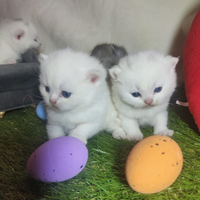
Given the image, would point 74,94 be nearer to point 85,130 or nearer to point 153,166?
point 85,130

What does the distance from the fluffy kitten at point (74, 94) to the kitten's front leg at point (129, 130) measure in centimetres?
5

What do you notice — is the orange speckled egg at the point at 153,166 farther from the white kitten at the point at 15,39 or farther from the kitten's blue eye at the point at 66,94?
the white kitten at the point at 15,39

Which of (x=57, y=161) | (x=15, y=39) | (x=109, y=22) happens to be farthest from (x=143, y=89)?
(x=15, y=39)

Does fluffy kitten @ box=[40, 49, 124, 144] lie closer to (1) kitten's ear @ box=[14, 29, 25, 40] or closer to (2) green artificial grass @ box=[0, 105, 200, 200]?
(2) green artificial grass @ box=[0, 105, 200, 200]

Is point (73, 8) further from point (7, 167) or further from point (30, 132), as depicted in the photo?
point (7, 167)

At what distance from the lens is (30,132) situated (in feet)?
6.15

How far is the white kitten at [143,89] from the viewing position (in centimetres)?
146

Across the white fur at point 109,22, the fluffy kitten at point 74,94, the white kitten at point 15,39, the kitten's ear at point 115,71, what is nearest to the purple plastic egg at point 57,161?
the fluffy kitten at point 74,94

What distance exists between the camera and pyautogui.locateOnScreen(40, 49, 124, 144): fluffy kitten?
1.43 m

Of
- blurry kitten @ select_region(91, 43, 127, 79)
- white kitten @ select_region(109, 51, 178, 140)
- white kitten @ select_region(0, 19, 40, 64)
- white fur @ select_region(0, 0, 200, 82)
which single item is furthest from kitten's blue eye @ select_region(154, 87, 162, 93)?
white kitten @ select_region(0, 19, 40, 64)

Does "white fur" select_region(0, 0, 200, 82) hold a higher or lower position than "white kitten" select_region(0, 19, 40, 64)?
higher

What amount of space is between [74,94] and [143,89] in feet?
1.64

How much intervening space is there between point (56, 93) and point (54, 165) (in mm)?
523

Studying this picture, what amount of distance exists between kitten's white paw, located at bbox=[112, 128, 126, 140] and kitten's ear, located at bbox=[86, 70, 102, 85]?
478 millimetres
